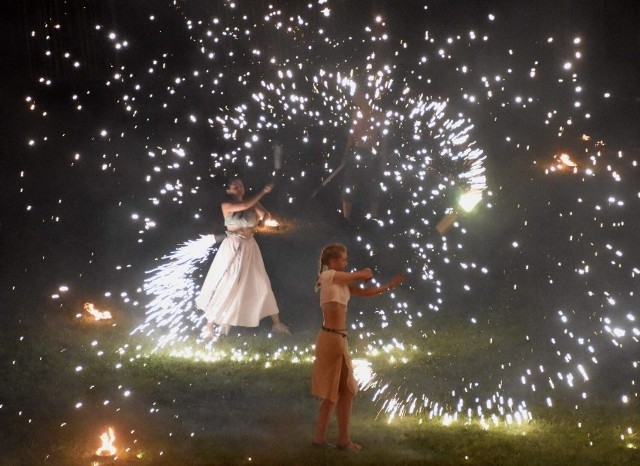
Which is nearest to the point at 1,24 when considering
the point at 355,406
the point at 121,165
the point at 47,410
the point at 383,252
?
the point at 121,165

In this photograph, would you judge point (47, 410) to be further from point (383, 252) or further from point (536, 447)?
point (383, 252)

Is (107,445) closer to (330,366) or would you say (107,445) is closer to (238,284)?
(330,366)

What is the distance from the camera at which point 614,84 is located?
9703 mm

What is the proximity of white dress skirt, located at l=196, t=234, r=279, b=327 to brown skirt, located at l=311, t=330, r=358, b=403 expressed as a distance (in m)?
5.19

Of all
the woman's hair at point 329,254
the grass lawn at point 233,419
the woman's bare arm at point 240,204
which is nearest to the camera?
the grass lawn at point 233,419

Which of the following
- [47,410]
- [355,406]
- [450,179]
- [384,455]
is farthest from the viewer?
[450,179]

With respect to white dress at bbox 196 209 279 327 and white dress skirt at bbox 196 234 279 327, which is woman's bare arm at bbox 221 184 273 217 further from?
white dress skirt at bbox 196 234 279 327

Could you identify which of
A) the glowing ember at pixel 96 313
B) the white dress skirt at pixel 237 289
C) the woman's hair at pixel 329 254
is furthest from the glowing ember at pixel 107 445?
the glowing ember at pixel 96 313

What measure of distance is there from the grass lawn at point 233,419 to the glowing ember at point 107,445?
0.08 metres

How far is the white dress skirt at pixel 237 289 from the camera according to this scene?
1155 cm

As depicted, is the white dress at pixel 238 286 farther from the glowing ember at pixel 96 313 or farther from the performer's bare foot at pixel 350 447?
the performer's bare foot at pixel 350 447

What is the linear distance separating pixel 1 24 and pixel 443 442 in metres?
9.25

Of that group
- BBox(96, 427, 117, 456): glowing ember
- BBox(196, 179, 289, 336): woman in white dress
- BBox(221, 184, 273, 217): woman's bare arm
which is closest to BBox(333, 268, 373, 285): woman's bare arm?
BBox(96, 427, 117, 456): glowing ember

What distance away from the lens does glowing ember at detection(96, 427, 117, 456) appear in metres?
6.06
